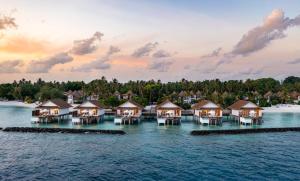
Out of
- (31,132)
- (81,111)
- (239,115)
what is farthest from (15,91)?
(239,115)

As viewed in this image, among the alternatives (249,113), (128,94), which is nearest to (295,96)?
(128,94)

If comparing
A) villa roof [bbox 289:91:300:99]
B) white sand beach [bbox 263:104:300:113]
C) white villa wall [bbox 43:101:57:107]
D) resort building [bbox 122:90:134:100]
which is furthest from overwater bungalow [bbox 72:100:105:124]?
villa roof [bbox 289:91:300:99]

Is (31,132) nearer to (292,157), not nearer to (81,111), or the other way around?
(81,111)

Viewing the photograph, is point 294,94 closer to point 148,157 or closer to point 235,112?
point 235,112

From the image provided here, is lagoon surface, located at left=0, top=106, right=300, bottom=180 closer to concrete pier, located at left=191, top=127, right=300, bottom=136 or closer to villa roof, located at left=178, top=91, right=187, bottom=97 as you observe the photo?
concrete pier, located at left=191, top=127, right=300, bottom=136

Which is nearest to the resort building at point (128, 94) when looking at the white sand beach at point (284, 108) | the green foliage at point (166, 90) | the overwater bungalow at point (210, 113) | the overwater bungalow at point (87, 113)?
the green foliage at point (166, 90)

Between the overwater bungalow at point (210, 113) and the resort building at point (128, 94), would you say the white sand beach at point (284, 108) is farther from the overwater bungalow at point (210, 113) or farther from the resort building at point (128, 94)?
the resort building at point (128, 94)
